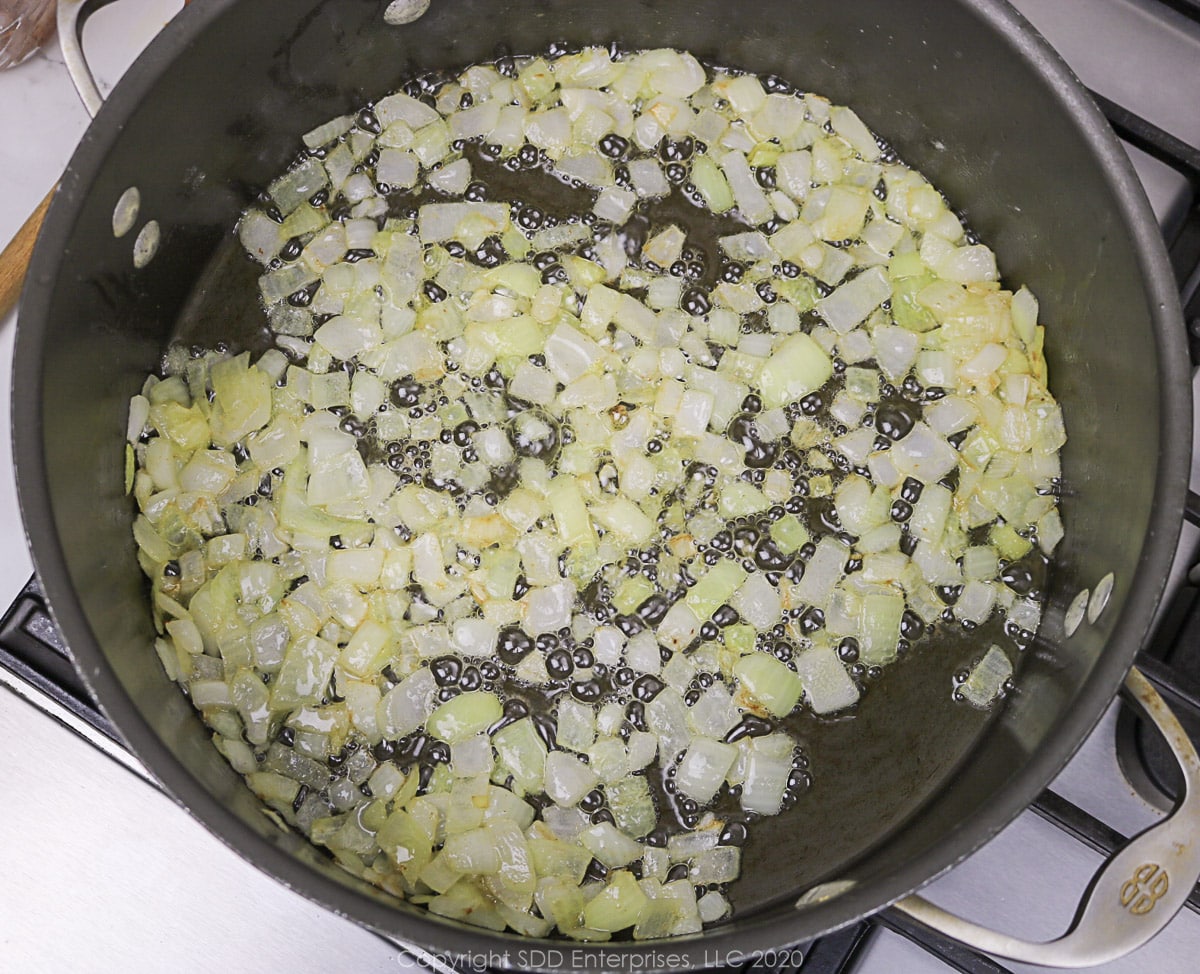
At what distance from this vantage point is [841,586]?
114 centimetres

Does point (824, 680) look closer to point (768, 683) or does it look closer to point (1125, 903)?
point (768, 683)

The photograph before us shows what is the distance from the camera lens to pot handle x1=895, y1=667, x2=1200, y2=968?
2.80 ft

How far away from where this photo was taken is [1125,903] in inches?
34.3

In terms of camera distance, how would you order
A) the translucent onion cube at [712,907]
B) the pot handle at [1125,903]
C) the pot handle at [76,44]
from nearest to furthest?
the pot handle at [1125,903], the pot handle at [76,44], the translucent onion cube at [712,907]

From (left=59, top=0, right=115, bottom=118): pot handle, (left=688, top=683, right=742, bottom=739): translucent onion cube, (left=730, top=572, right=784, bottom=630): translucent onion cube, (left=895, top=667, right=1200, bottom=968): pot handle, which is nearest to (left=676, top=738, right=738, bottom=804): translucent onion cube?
(left=688, top=683, right=742, bottom=739): translucent onion cube

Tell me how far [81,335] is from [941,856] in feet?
3.04

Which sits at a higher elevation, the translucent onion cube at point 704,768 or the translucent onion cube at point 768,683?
the translucent onion cube at point 768,683

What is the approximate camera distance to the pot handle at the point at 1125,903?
2.80 ft

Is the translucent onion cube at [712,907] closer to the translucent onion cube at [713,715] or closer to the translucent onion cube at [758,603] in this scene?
the translucent onion cube at [713,715]

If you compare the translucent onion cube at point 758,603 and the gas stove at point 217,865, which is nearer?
Answer: the gas stove at point 217,865

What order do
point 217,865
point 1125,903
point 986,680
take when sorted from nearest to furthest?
point 1125,903 → point 217,865 → point 986,680

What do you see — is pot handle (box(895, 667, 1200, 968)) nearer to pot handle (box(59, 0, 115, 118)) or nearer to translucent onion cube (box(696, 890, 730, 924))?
translucent onion cube (box(696, 890, 730, 924))

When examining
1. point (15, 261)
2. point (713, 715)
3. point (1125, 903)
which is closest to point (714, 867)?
point (713, 715)

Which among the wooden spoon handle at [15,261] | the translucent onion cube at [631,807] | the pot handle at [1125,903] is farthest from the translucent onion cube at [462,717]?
A: the wooden spoon handle at [15,261]
